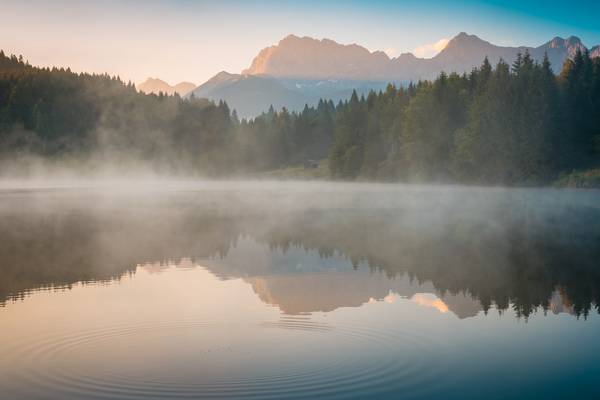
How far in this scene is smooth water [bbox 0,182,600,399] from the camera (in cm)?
1278

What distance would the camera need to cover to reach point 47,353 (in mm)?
14477

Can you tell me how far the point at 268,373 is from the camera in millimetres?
13203

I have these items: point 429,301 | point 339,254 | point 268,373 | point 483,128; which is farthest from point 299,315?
point 483,128

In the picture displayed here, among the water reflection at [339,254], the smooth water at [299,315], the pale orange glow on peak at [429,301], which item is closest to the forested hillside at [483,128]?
the water reflection at [339,254]

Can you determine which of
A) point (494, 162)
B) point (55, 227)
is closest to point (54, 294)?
point (55, 227)

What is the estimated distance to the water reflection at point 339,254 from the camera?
72.0 feet

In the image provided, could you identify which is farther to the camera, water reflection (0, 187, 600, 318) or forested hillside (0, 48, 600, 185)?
forested hillside (0, 48, 600, 185)

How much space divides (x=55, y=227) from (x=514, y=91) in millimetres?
93378

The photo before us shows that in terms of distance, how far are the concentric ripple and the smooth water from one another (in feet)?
0.17

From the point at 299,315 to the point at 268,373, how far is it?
5.42 m

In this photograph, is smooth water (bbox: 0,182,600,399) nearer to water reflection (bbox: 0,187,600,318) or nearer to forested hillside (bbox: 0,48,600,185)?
water reflection (bbox: 0,187,600,318)

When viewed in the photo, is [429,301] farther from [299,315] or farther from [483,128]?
[483,128]

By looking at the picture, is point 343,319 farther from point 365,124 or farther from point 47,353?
point 365,124

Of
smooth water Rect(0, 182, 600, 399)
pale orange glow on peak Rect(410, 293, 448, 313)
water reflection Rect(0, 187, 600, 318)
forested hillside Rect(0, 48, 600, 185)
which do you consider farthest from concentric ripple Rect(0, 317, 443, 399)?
forested hillside Rect(0, 48, 600, 185)
